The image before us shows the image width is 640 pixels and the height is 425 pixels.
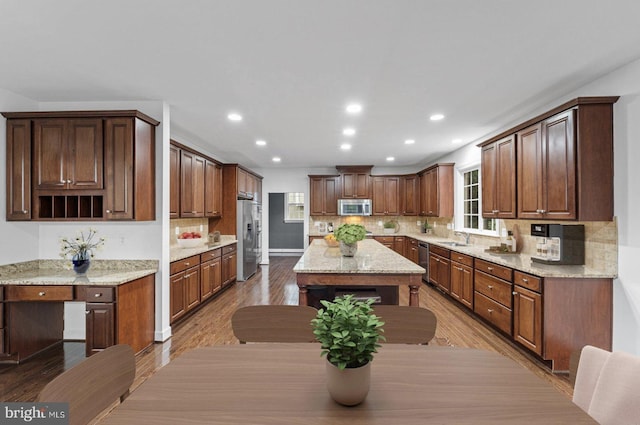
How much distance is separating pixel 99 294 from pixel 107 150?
4.66 feet

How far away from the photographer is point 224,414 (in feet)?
3.10

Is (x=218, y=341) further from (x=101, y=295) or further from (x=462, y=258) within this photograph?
(x=462, y=258)

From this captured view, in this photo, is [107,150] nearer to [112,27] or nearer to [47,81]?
[47,81]

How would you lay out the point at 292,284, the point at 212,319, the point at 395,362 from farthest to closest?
the point at 292,284
the point at 212,319
the point at 395,362

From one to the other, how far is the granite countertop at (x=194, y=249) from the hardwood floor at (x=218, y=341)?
0.86 m

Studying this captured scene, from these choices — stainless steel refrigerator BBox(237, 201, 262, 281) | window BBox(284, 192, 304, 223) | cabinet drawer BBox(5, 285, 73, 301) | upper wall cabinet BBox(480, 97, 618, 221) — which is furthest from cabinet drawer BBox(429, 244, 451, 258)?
window BBox(284, 192, 304, 223)

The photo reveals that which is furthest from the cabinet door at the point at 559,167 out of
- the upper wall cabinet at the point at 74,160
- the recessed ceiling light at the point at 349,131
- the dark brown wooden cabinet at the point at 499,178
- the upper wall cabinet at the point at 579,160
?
the upper wall cabinet at the point at 74,160

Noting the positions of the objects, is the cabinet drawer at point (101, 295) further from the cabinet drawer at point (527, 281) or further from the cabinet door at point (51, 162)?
the cabinet drawer at point (527, 281)

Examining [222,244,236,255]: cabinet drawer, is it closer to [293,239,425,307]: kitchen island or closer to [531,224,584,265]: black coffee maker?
[293,239,425,307]: kitchen island

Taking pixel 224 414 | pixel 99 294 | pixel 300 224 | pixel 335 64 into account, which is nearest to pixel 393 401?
pixel 224 414

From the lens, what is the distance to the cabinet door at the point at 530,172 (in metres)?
3.22

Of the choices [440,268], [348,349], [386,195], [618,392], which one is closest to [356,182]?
[386,195]

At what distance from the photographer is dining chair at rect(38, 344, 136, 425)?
103cm

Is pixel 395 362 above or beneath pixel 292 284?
above
